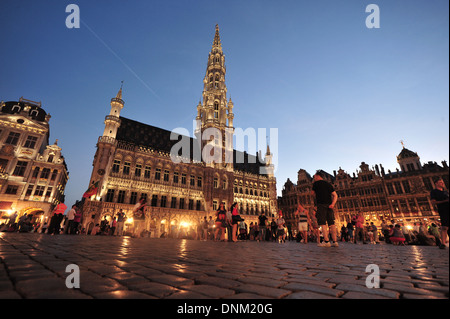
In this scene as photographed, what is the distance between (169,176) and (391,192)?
129 feet

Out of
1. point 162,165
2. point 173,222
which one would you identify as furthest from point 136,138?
point 173,222

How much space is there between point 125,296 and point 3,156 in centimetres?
3822

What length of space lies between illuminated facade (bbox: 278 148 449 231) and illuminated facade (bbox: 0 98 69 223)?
4650 centimetres

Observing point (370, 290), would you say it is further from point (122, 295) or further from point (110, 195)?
point (110, 195)

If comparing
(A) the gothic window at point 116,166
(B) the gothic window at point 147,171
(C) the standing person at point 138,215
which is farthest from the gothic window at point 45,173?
(C) the standing person at point 138,215

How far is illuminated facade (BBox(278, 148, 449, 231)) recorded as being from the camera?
35250 mm

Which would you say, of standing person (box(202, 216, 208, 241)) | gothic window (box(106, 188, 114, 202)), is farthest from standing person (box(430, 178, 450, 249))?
gothic window (box(106, 188, 114, 202))

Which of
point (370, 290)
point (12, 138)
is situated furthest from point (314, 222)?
point (12, 138)

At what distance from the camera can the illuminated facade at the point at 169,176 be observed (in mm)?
27562

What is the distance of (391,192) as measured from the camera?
3881 cm

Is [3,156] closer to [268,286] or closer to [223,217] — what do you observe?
[223,217]

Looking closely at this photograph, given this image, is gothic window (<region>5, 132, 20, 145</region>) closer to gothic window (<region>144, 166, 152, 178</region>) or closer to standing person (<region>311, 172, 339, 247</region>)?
gothic window (<region>144, 166, 152, 178</region>)

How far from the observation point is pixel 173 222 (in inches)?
1202
